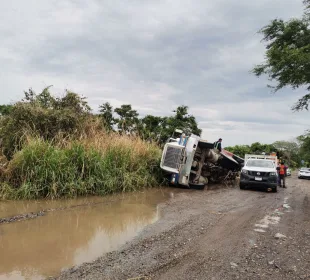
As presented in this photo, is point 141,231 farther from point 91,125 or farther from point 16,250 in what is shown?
point 91,125

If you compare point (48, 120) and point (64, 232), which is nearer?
point (64, 232)

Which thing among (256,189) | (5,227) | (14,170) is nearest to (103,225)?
(5,227)

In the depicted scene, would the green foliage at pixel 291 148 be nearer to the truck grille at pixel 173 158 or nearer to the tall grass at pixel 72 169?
the truck grille at pixel 173 158

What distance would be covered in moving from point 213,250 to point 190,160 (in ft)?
29.9

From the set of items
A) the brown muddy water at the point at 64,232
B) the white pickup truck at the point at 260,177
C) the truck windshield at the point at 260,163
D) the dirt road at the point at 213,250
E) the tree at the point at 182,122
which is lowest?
the brown muddy water at the point at 64,232

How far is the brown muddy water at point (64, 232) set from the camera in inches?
171

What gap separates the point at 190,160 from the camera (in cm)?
1397

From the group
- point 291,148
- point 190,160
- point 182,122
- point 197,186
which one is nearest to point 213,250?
point 190,160

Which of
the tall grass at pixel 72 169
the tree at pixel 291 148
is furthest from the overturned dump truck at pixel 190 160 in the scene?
the tree at pixel 291 148

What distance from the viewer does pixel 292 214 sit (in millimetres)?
8375

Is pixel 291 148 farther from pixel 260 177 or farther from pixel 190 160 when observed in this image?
pixel 190 160

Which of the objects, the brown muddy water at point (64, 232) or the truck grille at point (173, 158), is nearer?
the brown muddy water at point (64, 232)

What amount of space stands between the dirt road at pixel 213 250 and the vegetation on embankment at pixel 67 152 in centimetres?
379

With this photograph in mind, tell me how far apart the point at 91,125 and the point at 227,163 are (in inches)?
335
